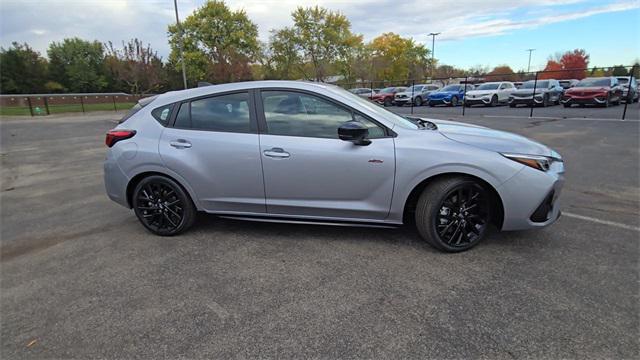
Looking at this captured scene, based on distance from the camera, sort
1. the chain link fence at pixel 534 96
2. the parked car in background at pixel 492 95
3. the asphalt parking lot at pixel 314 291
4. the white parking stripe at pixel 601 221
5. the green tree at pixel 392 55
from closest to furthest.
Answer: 1. the asphalt parking lot at pixel 314 291
2. the white parking stripe at pixel 601 221
3. the chain link fence at pixel 534 96
4. the parked car in background at pixel 492 95
5. the green tree at pixel 392 55

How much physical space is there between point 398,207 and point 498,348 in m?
1.41

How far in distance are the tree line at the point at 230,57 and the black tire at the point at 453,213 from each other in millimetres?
43801

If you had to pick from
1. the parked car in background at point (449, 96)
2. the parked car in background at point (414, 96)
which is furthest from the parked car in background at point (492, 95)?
the parked car in background at point (414, 96)

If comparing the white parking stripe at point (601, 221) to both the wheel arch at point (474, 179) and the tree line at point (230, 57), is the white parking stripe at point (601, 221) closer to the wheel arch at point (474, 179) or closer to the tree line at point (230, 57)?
the wheel arch at point (474, 179)

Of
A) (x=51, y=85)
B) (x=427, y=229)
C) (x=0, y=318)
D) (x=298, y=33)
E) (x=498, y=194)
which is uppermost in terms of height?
(x=298, y=33)

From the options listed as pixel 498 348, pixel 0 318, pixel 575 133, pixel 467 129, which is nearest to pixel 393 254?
pixel 498 348

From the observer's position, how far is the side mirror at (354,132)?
10.1 ft

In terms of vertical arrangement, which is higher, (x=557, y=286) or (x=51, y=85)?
(x=51, y=85)

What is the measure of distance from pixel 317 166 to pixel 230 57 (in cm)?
4862

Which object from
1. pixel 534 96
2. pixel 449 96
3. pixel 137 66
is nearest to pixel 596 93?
pixel 534 96

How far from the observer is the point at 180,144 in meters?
3.62

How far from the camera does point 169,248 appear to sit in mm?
3604

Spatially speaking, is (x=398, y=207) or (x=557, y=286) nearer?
(x=557, y=286)

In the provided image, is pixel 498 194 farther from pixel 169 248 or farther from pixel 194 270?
pixel 169 248
